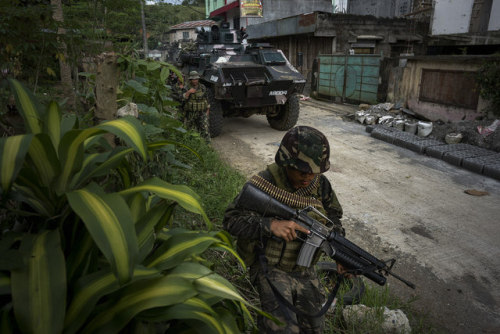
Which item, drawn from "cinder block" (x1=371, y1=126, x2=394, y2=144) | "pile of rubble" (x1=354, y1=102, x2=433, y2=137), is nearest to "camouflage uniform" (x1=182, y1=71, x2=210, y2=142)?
"cinder block" (x1=371, y1=126, x2=394, y2=144)

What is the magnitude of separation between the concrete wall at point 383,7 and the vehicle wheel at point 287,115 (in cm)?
1409

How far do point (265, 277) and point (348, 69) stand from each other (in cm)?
945

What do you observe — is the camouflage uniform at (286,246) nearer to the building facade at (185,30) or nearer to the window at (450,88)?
the window at (450,88)

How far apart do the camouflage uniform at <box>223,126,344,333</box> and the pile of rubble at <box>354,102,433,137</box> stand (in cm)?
572

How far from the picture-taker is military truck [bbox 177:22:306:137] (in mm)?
6020

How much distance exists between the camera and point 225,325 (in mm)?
1058

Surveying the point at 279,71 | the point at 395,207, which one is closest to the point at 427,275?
the point at 395,207

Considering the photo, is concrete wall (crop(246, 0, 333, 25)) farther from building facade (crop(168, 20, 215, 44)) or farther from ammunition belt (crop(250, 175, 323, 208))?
ammunition belt (crop(250, 175, 323, 208))

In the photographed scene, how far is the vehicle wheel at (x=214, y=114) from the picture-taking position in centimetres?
634

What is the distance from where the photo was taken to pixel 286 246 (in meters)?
1.75

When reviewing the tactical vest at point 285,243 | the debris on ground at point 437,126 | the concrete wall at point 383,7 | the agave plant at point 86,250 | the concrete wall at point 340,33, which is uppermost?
the concrete wall at point 383,7

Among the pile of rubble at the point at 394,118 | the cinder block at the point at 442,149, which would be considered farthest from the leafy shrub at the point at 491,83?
the cinder block at the point at 442,149

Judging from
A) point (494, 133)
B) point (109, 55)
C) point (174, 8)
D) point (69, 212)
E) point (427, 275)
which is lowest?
point (427, 275)

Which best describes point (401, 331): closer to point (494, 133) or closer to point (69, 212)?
point (69, 212)
